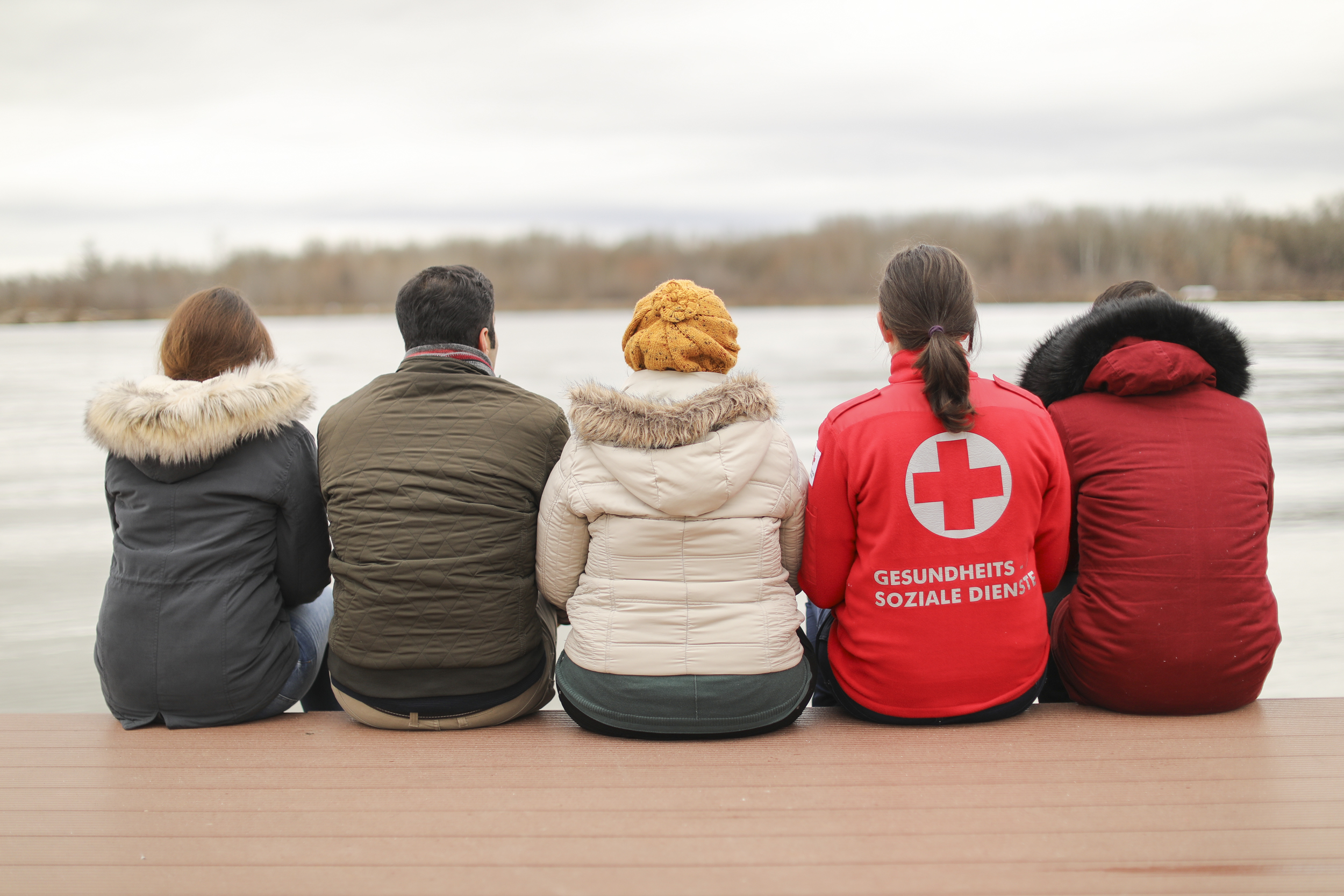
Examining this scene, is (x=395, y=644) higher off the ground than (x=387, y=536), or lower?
lower

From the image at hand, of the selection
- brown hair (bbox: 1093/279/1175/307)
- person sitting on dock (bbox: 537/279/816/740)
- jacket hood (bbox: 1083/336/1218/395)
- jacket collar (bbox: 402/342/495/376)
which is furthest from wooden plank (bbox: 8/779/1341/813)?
brown hair (bbox: 1093/279/1175/307)

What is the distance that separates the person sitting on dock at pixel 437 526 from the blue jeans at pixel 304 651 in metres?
0.16

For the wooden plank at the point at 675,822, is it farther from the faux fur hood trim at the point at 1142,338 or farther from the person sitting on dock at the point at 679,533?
the faux fur hood trim at the point at 1142,338

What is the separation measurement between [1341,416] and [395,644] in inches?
489

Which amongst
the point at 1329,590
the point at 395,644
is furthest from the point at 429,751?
the point at 1329,590

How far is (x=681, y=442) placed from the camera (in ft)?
6.81

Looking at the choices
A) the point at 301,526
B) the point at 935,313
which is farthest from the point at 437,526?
the point at 935,313

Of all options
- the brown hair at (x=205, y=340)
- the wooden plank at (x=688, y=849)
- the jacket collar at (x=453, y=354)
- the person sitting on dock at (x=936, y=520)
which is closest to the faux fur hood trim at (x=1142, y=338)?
the person sitting on dock at (x=936, y=520)

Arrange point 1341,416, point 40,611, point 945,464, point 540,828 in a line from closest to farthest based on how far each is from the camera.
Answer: point 540,828, point 945,464, point 40,611, point 1341,416

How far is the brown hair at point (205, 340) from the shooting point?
2.38 m

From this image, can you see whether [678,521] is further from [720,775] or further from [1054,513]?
[1054,513]

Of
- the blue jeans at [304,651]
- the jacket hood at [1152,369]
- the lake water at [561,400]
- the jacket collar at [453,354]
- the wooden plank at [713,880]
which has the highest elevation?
the jacket collar at [453,354]

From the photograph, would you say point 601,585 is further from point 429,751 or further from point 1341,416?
point 1341,416

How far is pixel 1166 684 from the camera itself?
228cm
